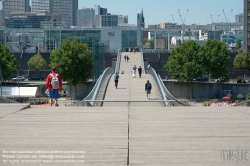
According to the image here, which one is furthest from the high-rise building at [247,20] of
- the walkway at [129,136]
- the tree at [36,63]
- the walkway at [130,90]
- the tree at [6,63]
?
the walkway at [129,136]

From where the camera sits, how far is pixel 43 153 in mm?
8922

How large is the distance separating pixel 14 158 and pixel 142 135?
8.62 feet

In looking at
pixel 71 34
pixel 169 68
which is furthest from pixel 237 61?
pixel 71 34

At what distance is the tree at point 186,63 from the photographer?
66.2 meters

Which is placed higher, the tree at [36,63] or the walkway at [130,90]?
the tree at [36,63]

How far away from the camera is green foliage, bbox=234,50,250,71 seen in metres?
79.3

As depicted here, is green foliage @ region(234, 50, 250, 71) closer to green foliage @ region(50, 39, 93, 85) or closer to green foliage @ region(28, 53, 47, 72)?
green foliage @ region(50, 39, 93, 85)

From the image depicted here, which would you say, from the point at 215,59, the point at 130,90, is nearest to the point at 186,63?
the point at 215,59

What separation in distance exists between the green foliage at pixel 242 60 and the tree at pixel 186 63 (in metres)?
Result: 10.8

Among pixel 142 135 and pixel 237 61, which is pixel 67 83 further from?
pixel 142 135

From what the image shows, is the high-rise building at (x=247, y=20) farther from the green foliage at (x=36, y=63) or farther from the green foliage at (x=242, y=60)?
the green foliage at (x=36, y=63)

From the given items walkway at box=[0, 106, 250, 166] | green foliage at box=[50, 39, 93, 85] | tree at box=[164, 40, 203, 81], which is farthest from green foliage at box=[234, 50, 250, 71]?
walkway at box=[0, 106, 250, 166]

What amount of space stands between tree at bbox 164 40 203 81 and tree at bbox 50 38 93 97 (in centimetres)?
945

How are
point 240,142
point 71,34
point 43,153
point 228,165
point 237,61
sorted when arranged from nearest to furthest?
point 228,165 < point 43,153 < point 240,142 < point 237,61 < point 71,34
